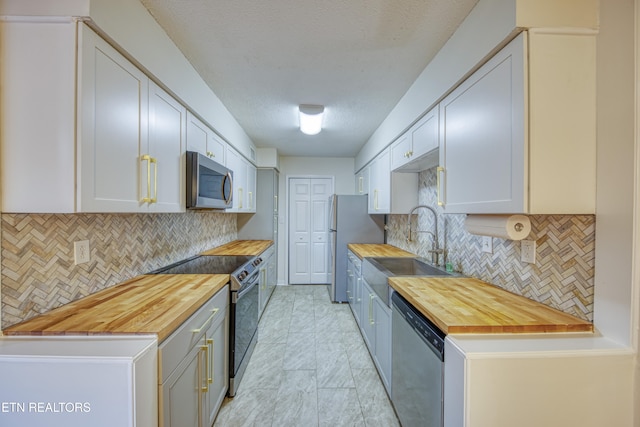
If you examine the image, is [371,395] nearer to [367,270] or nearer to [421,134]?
[367,270]

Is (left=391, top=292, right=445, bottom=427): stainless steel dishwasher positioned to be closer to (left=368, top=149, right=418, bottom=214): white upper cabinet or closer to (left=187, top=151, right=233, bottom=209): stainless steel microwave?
(left=368, top=149, right=418, bottom=214): white upper cabinet

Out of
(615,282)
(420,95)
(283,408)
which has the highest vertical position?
(420,95)

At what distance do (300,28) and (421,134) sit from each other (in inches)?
42.9

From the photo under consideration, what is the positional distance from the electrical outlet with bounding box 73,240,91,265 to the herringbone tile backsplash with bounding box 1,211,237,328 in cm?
2

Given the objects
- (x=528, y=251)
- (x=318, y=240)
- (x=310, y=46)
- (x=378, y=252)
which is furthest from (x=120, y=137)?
(x=318, y=240)

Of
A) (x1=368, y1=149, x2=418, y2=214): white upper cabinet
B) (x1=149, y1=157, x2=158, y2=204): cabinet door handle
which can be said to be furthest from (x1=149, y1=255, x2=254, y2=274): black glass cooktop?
(x1=368, y1=149, x2=418, y2=214): white upper cabinet

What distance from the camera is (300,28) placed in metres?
1.51

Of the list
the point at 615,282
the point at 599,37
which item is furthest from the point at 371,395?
the point at 599,37

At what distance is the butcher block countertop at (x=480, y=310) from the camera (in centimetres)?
108

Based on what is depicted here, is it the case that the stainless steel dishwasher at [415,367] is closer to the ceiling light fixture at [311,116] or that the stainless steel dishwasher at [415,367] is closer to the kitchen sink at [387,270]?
the kitchen sink at [387,270]

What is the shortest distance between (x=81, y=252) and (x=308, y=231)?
3.82 meters

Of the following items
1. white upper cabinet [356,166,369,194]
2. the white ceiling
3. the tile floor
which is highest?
the white ceiling

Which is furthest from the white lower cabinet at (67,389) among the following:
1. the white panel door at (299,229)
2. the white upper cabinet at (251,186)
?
the white panel door at (299,229)

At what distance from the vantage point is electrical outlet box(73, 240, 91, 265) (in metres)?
1.36
